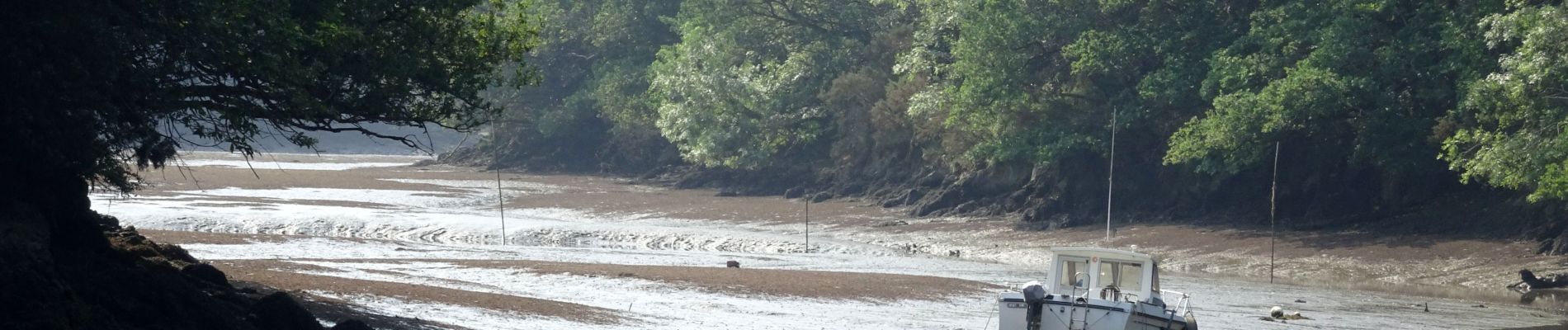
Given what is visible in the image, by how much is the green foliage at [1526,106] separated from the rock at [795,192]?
2748 centimetres

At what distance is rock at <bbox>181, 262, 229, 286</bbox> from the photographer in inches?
707

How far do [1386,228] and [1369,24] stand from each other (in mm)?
4710

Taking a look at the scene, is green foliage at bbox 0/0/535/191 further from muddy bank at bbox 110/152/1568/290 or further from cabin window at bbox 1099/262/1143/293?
muddy bank at bbox 110/152/1568/290

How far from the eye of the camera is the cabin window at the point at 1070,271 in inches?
869

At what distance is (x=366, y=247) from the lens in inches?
1422

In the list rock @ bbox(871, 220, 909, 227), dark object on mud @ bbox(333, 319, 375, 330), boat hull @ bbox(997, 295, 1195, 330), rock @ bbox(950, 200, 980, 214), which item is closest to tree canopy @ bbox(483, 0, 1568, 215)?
rock @ bbox(950, 200, 980, 214)

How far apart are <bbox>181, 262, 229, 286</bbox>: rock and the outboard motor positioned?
30.7 feet

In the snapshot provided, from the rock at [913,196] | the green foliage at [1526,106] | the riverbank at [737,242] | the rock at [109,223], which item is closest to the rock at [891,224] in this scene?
the riverbank at [737,242]

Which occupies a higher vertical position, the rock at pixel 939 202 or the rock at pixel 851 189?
the rock at pixel 851 189

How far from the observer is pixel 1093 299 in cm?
1997

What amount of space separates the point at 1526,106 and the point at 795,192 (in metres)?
30.2

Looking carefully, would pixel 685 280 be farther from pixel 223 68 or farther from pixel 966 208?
pixel 966 208

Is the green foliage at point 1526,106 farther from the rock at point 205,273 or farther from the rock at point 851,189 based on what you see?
the rock at point 851,189

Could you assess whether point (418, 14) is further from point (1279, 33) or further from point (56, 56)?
point (1279, 33)
